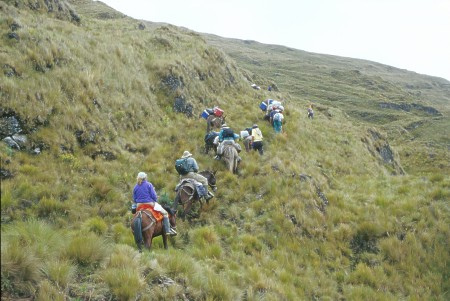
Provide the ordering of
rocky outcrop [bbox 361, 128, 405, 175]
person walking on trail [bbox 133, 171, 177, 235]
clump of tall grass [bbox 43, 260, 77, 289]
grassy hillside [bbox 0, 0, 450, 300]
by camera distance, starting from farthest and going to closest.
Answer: rocky outcrop [bbox 361, 128, 405, 175] < person walking on trail [bbox 133, 171, 177, 235] < grassy hillside [bbox 0, 0, 450, 300] < clump of tall grass [bbox 43, 260, 77, 289]

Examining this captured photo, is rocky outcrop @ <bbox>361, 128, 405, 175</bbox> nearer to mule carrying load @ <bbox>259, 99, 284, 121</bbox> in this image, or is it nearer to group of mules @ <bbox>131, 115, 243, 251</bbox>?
mule carrying load @ <bbox>259, 99, 284, 121</bbox>

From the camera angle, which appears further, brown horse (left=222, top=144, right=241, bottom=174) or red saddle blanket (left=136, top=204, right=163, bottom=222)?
brown horse (left=222, top=144, right=241, bottom=174)

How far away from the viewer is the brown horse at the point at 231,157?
52.9 ft

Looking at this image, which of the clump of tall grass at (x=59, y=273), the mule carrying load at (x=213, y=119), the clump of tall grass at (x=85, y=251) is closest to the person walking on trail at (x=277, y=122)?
the mule carrying load at (x=213, y=119)

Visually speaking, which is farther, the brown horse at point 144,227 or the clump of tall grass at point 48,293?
the brown horse at point 144,227

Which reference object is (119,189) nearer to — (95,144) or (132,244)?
(95,144)

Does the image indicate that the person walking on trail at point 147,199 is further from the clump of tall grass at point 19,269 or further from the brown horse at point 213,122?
the brown horse at point 213,122

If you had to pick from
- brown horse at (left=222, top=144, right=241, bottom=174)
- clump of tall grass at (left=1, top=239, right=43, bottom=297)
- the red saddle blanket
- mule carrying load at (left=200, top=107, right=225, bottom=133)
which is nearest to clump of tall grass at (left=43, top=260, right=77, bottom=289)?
clump of tall grass at (left=1, top=239, right=43, bottom=297)

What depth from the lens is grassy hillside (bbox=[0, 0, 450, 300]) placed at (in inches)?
271

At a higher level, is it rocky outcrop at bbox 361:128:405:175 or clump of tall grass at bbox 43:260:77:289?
clump of tall grass at bbox 43:260:77:289

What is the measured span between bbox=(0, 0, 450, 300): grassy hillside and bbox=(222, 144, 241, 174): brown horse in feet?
1.39

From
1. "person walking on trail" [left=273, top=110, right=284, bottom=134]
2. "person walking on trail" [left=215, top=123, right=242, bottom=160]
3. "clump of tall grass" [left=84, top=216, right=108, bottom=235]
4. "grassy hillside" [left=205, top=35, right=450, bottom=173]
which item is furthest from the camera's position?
"grassy hillside" [left=205, top=35, right=450, bottom=173]

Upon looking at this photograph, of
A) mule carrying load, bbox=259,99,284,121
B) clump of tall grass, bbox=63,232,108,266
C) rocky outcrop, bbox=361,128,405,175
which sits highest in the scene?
mule carrying load, bbox=259,99,284,121

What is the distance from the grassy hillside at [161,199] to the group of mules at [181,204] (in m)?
0.39
